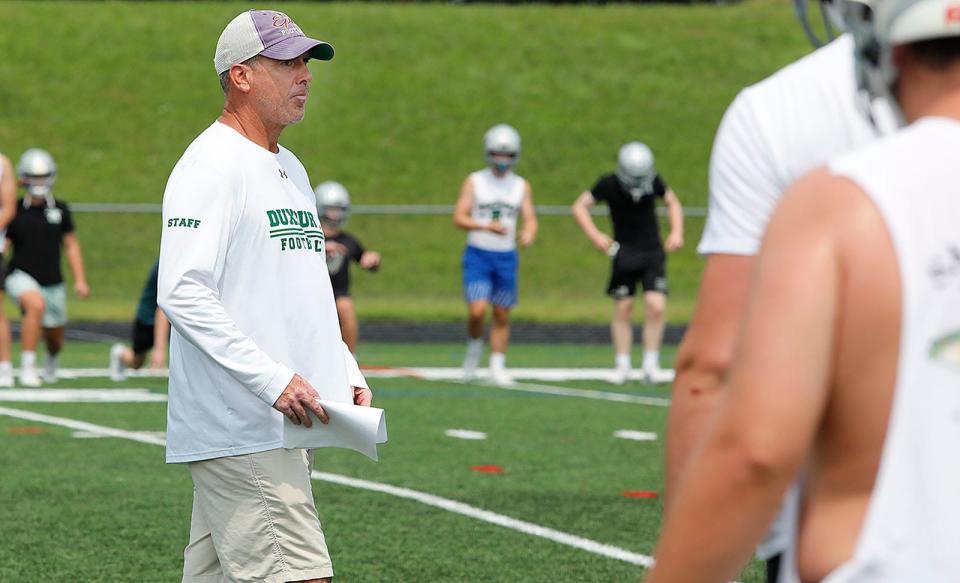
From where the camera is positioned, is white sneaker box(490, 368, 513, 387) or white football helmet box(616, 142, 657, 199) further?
white football helmet box(616, 142, 657, 199)

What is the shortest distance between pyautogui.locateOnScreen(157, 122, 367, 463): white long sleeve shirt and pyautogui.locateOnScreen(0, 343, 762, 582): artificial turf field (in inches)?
83.3

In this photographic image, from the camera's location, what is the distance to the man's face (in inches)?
169

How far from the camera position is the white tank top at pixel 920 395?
156 cm

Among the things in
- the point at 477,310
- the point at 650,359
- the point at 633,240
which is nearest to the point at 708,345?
the point at 650,359

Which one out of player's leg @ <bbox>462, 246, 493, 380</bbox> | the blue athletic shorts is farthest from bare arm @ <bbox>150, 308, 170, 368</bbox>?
the blue athletic shorts

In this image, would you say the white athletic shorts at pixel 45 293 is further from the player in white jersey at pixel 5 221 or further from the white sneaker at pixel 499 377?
the white sneaker at pixel 499 377

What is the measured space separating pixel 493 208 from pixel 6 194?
14.5 feet

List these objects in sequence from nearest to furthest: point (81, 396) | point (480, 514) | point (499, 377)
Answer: point (480, 514) < point (81, 396) < point (499, 377)

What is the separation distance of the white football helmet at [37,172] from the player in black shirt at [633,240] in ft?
15.9

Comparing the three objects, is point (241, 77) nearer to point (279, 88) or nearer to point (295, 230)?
point (279, 88)

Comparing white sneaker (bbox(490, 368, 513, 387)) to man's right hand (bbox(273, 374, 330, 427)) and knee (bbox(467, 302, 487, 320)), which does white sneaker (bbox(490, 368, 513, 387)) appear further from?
man's right hand (bbox(273, 374, 330, 427))

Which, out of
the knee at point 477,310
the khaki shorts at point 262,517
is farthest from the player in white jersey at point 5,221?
the khaki shorts at point 262,517

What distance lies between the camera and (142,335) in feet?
44.2

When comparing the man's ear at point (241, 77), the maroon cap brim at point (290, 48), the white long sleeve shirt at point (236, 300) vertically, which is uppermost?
the maroon cap brim at point (290, 48)
